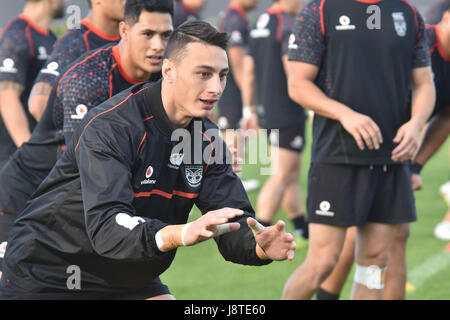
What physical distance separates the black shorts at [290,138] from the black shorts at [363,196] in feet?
9.89

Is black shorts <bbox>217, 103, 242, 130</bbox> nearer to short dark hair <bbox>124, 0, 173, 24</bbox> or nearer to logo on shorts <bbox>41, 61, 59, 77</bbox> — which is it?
logo on shorts <bbox>41, 61, 59, 77</bbox>

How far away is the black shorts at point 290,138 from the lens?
313 inches

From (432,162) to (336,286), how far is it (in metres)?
8.83

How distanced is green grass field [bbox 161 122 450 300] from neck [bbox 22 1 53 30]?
230 cm

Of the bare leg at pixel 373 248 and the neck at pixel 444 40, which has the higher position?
the neck at pixel 444 40

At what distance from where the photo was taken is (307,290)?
491 cm

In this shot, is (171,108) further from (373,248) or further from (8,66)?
(8,66)

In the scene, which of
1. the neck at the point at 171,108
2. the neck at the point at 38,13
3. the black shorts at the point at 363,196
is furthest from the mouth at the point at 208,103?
the neck at the point at 38,13

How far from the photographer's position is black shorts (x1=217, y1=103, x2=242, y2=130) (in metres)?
10.2

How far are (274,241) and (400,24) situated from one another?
6.95 ft

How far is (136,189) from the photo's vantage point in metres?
3.42

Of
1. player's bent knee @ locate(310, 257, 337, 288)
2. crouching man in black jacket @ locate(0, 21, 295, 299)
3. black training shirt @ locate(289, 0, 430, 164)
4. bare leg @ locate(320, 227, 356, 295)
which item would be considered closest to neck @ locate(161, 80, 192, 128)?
crouching man in black jacket @ locate(0, 21, 295, 299)

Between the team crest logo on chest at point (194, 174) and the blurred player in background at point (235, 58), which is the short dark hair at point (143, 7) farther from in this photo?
the blurred player in background at point (235, 58)
